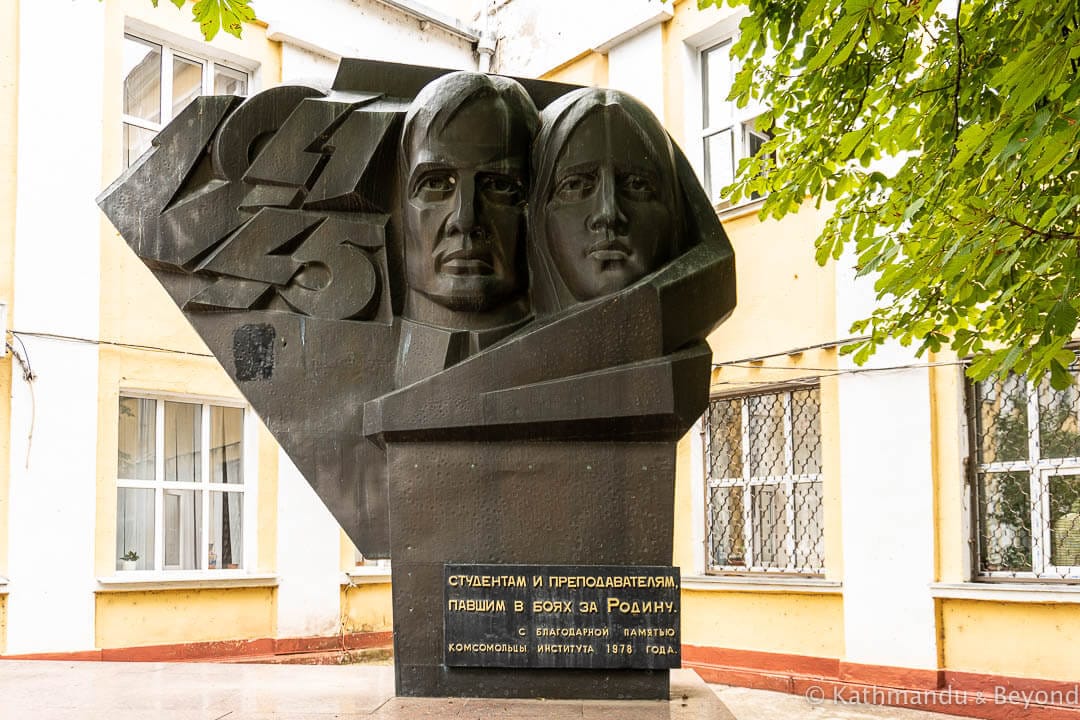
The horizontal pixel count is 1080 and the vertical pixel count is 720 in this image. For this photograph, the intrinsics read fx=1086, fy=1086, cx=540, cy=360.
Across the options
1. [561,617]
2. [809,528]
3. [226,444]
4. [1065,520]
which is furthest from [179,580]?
[1065,520]

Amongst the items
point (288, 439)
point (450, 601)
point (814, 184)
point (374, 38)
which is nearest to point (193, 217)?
point (288, 439)

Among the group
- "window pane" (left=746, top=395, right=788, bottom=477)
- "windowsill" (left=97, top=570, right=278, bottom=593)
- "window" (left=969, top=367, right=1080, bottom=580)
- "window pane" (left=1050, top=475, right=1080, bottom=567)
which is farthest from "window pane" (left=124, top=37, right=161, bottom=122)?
"window pane" (left=1050, top=475, right=1080, bottom=567)

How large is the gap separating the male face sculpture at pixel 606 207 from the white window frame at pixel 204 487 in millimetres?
6851

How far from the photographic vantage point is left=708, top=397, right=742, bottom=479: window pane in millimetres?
10125

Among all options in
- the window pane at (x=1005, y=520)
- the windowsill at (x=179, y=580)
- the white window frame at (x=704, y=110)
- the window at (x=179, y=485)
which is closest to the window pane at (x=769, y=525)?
the window pane at (x=1005, y=520)

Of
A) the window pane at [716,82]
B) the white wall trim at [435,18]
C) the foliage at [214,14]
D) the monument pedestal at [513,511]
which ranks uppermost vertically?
the white wall trim at [435,18]

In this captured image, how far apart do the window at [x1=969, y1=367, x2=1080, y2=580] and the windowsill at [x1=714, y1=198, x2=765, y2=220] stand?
2.69 m

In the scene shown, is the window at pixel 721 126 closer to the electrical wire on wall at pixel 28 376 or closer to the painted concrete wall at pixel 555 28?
the painted concrete wall at pixel 555 28

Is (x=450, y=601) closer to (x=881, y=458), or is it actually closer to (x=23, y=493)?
(x=881, y=458)

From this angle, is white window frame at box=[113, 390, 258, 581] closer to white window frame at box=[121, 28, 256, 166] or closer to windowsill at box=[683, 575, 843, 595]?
white window frame at box=[121, 28, 256, 166]

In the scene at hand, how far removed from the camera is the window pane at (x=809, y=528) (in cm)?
941

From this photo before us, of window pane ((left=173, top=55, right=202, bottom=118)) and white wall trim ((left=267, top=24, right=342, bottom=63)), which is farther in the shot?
white wall trim ((left=267, top=24, right=342, bottom=63))

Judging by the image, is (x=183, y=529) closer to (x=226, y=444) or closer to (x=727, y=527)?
(x=226, y=444)

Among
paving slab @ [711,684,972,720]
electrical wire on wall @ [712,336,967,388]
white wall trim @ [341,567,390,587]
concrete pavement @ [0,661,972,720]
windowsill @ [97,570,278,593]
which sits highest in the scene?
electrical wire on wall @ [712,336,967,388]
